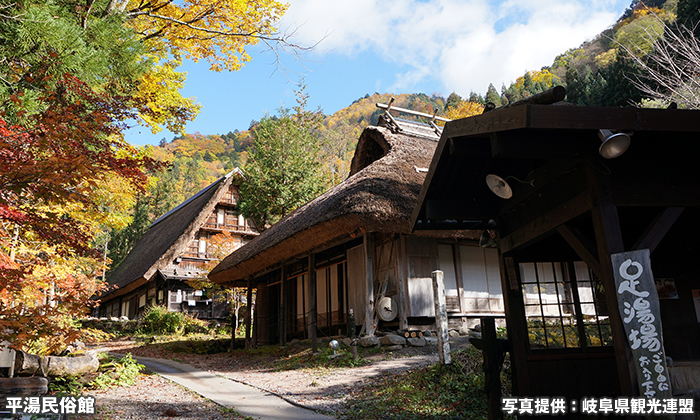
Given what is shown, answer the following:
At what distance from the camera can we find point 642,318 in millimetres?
3650

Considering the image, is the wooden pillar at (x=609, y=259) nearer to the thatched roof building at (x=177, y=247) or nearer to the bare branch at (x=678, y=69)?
the bare branch at (x=678, y=69)

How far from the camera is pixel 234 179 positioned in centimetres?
2580

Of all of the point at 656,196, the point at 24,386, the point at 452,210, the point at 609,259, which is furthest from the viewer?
the point at 24,386

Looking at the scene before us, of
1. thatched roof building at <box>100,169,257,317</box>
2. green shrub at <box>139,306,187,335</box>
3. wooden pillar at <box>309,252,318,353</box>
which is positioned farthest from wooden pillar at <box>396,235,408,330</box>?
thatched roof building at <box>100,169,257,317</box>

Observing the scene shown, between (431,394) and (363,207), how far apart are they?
4684 mm

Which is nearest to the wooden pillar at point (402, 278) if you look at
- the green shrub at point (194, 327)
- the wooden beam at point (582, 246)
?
the wooden beam at point (582, 246)

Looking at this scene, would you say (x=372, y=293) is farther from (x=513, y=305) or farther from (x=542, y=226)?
(x=542, y=226)

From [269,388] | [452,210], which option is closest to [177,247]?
[269,388]

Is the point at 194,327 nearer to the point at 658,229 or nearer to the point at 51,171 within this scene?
the point at 51,171

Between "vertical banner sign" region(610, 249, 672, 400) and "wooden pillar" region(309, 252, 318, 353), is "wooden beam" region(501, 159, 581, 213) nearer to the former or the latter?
"vertical banner sign" region(610, 249, 672, 400)

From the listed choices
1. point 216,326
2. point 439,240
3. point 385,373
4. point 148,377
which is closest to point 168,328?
point 216,326

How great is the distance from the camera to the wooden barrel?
584cm

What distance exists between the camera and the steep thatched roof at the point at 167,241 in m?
22.1

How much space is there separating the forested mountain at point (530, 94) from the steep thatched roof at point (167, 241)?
2.50 m
